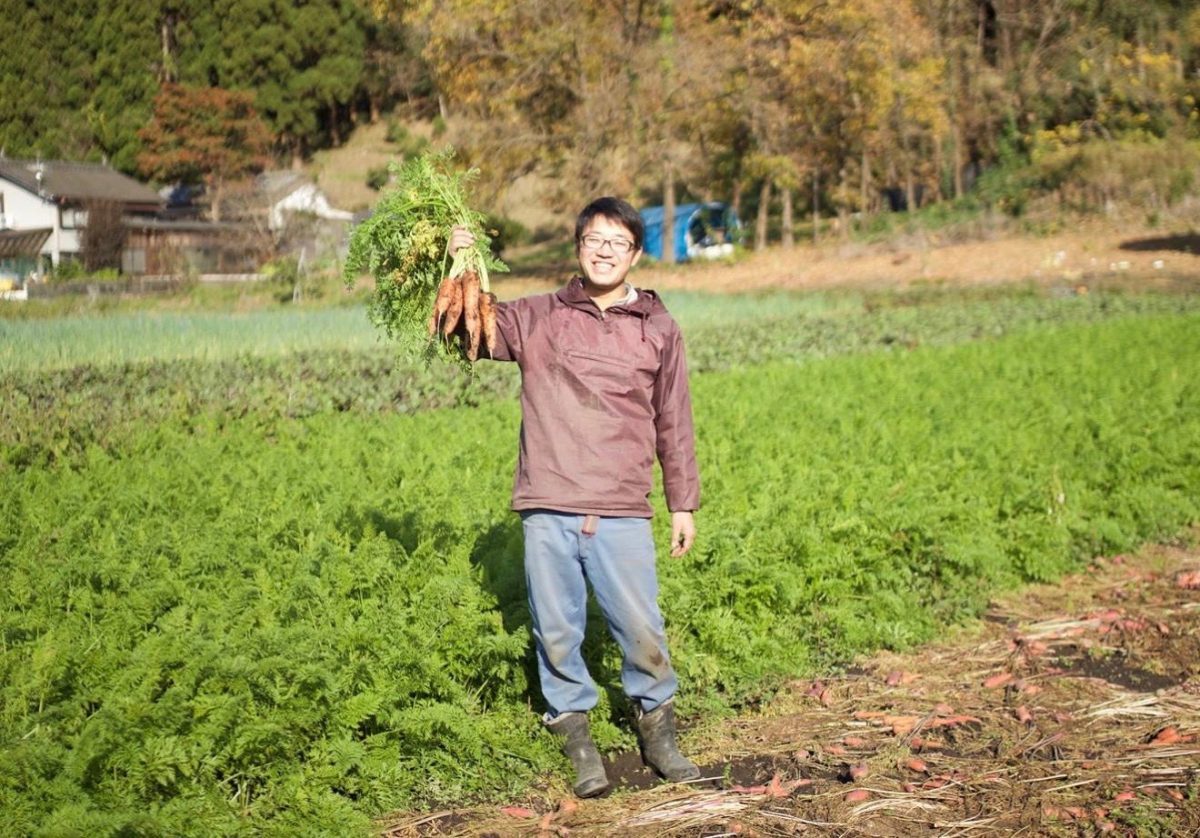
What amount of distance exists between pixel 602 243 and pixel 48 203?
18.3 meters

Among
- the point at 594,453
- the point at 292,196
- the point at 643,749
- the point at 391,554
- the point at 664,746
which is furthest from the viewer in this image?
the point at 292,196

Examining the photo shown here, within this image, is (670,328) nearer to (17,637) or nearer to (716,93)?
(17,637)

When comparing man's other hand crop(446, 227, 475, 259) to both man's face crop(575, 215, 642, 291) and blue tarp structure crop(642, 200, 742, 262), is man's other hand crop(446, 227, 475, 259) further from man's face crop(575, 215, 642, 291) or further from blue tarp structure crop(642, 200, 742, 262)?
blue tarp structure crop(642, 200, 742, 262)

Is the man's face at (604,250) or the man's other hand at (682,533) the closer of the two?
the man's face at (604,250)

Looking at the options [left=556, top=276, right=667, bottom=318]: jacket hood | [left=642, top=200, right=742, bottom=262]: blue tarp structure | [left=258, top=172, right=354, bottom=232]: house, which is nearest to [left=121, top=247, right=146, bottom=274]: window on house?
[left=258, top=172, right=354, bottom=232]: house

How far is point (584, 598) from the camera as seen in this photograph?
15.7 ft

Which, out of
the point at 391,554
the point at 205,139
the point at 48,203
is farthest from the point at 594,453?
the point at 205,139

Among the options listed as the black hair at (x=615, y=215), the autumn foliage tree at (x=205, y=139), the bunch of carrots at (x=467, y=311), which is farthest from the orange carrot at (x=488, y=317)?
the autumn foliage tree at (x=205, y=139)

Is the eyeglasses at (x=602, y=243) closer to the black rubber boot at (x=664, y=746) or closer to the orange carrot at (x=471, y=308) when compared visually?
the orange carrot at (x=471, y=308)

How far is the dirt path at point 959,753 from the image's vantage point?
15.0ft

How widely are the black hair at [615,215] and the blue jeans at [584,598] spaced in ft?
3.15

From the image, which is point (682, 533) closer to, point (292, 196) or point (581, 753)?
point (581, 753)

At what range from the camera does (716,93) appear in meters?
38.1

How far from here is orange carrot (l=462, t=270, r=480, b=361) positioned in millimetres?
4547
